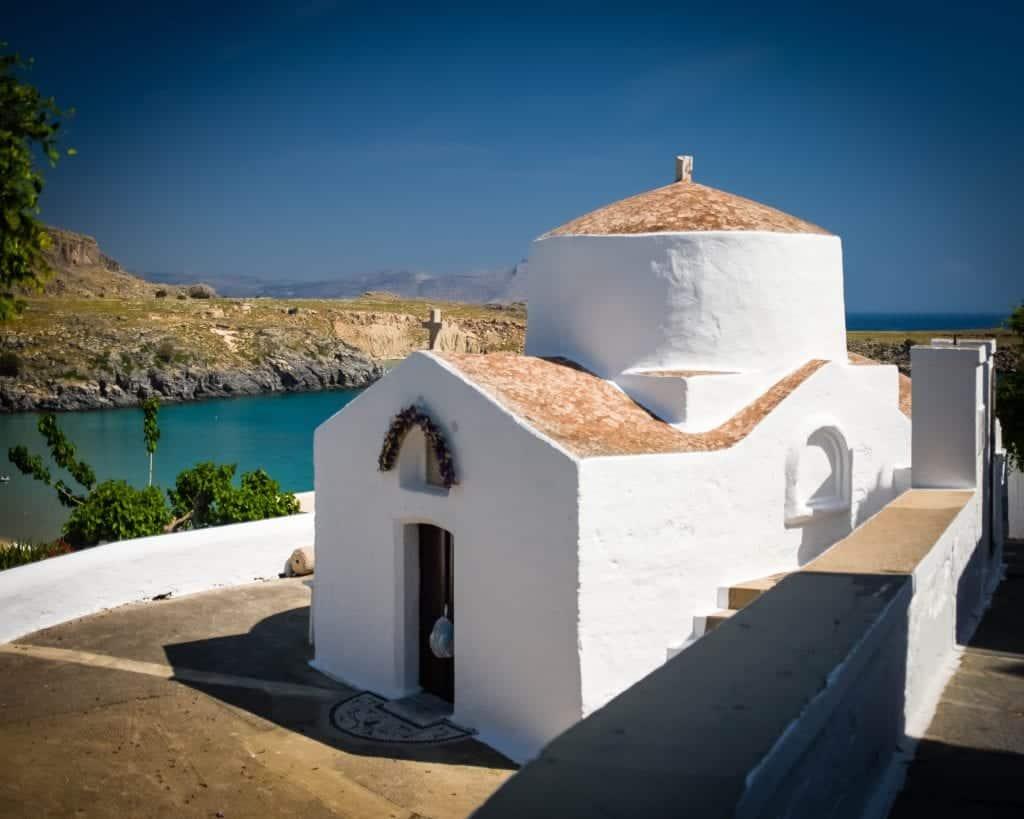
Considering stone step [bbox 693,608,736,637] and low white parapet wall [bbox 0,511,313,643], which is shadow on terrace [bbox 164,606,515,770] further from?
stone step [bbox 693,608,736,637]

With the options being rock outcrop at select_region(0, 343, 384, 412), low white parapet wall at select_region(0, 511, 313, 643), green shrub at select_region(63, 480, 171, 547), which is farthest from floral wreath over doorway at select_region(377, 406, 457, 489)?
rock outcrop at select_region(0, 343, 384, 412)

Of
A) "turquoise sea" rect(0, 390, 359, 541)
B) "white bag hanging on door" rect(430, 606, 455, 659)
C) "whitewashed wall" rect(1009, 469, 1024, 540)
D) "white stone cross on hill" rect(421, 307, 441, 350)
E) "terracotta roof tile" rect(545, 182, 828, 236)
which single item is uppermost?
"terracotta roof tile" rect(545, 182, 828, 236)

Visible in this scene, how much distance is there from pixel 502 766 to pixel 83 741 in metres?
4.42

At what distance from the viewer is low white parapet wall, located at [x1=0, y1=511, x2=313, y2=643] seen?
14.6 m

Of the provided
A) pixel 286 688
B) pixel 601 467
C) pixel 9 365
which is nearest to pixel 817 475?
pixel 601 467

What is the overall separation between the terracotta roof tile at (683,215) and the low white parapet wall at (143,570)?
7593 mm

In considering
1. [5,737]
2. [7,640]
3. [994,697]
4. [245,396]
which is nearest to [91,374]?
[245,396]

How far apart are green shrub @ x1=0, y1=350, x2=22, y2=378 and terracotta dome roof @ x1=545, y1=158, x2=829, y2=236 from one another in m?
56.2

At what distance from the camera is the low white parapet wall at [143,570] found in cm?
1456

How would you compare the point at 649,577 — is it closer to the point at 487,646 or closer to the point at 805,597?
the point at 487,646

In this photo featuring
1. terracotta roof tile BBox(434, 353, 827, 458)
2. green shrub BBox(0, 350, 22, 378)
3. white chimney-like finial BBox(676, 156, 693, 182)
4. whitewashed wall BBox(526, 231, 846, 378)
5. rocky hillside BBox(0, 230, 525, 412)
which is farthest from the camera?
rocky hillside BBox(0, 230, 525, 412)

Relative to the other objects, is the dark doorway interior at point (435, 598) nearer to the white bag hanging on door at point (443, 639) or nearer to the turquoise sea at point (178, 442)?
the white bag hanging on door at point (443, 639)

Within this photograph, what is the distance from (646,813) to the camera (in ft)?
8.59

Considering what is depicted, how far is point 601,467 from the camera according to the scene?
31.0 ft
